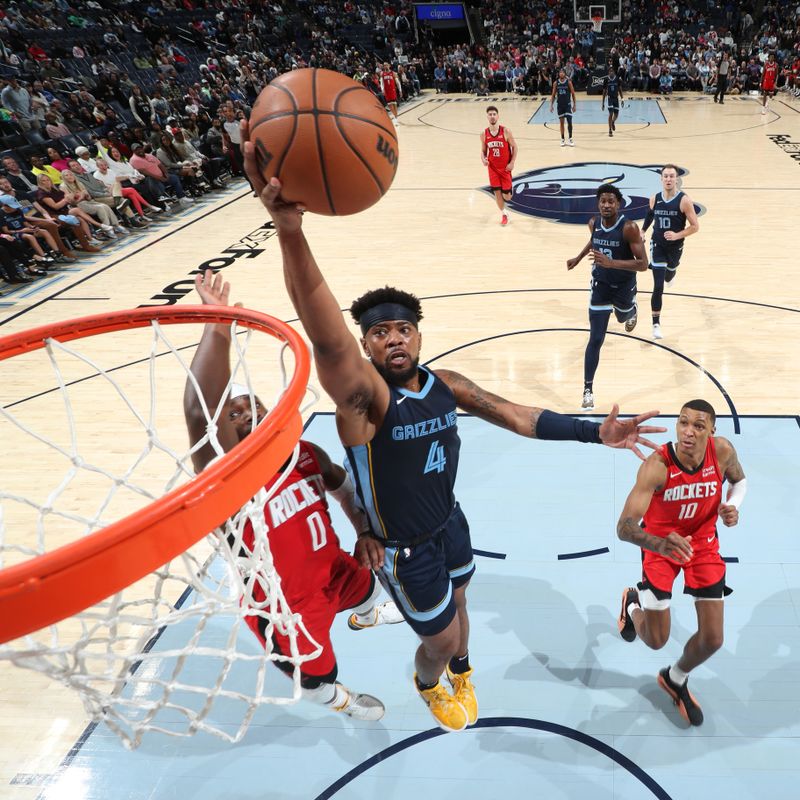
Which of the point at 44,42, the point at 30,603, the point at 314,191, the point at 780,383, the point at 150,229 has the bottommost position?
the point at 780,383

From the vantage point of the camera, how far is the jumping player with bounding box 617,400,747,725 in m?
3.04

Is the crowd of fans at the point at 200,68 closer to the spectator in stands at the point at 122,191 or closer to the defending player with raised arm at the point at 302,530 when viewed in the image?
the spectator in stands at the point at 122,191

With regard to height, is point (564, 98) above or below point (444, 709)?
above

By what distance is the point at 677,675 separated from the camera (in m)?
3.12

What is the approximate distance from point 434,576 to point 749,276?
6.69 metres

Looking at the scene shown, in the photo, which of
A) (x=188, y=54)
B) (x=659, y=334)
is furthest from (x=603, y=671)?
(x=188, y=54)

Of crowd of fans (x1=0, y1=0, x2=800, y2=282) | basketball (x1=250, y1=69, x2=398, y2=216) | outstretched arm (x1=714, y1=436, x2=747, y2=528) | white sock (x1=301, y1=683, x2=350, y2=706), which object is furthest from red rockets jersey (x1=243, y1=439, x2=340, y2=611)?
crowd of fans (x1=0, y1=0, x2=800, y2=282)

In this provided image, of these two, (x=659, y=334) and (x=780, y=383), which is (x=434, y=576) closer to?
(x=780, y=383)

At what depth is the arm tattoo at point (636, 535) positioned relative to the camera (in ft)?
9.67

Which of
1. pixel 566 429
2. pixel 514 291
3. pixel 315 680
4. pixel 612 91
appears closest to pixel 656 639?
pixel 566 429

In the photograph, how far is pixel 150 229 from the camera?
11398mm

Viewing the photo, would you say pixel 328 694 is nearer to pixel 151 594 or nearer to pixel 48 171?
A: pixel 151 594

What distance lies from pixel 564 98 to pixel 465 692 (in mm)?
13940

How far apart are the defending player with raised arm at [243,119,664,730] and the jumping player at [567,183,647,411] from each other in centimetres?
275
